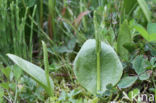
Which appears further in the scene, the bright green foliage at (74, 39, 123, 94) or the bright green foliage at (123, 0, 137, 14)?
the bright green foliage at (123, 0, 137, 14)

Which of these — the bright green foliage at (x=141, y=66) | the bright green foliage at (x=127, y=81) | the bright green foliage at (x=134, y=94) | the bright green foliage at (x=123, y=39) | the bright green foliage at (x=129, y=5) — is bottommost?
the bright green foliage at (x=134, y=94)

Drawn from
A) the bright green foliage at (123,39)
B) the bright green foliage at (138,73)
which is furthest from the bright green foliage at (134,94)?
the bright green foliage at (123,39)

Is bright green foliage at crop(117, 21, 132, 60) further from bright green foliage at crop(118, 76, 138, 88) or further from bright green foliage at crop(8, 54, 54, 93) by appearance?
bright green foliage at crop(8, 54, 54, 93)

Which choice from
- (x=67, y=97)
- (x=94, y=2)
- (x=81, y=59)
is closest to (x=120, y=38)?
(x=81, y=59)

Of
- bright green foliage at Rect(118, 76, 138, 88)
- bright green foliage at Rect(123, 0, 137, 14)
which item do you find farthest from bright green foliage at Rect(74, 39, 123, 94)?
bright green foliage at Rect(123, 0, 137, 14)

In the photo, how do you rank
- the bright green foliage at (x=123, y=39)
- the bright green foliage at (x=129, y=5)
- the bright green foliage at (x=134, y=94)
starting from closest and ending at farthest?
1. the bright green foliage at (x=134, y=94)
2. the bright green foliage at (x=123, y=39)
3. the bright green foliage at (x=129, y=5)

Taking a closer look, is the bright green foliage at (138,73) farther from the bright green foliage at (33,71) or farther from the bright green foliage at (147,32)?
the bright green foliage at (33,71)
